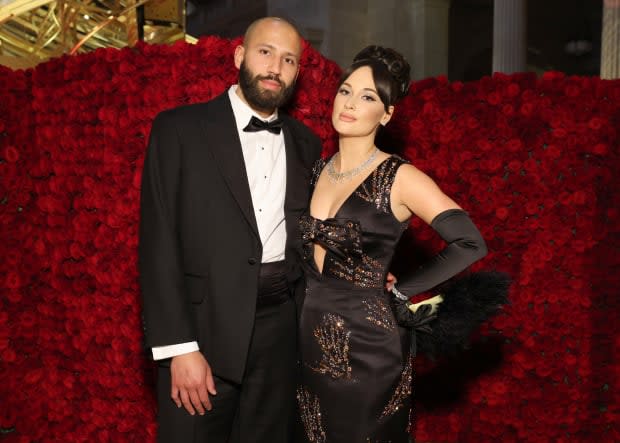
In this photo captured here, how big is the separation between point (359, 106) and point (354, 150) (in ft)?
0.70

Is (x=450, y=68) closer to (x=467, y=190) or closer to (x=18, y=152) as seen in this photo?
(x=467, y=190)

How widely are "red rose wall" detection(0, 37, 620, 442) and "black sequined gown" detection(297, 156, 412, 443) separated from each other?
180cm

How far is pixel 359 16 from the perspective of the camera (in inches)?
465

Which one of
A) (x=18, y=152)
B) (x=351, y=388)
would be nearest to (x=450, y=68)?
(x=18, y=152)

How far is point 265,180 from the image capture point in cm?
247

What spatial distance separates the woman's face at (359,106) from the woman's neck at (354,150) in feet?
0.17

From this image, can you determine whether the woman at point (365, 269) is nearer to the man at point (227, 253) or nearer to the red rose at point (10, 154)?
the man at point (227, 253)

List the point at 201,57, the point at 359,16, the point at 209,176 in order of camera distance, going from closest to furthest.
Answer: the point at 209,176 < the point at 201,57 < the point at 359,16

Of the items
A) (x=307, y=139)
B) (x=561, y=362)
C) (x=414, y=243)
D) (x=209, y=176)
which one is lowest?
(x=561, y=362)

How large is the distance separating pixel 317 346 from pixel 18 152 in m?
3.15

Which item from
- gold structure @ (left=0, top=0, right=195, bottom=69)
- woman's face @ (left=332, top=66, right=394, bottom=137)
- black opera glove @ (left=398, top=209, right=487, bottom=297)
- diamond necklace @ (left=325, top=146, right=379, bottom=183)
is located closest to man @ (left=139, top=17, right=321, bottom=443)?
diamond necklace @ (left=325, top=146, right=379, bottom=183)

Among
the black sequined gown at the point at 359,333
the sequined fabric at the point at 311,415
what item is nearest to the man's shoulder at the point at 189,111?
the black sequined gown at the point at 359,333

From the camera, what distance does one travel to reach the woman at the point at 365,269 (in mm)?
2375

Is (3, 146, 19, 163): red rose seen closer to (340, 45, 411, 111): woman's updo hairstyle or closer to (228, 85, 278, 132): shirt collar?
(228, 85, 278, 132): shirt collar
